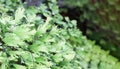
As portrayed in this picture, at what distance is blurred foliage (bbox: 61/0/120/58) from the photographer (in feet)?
12.8

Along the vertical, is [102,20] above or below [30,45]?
above

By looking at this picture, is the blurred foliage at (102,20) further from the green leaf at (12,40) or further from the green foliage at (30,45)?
the green leaf at (12,40)

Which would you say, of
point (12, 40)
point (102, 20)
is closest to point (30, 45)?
point (12, 40)

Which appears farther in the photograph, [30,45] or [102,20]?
[102,20]

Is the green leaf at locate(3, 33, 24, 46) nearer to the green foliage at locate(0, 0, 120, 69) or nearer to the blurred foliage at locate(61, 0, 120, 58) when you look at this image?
the green foliage at locate(0, 0, 120, 69)

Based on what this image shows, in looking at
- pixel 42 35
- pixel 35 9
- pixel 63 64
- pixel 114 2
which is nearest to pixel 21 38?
pixel 42 35

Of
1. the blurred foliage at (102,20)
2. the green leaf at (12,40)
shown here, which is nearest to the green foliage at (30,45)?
the green leaf at (12,40)

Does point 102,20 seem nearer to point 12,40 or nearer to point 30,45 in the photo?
point 30,45

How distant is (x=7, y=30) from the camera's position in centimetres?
159

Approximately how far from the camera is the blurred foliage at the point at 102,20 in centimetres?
390

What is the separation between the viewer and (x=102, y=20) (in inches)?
158

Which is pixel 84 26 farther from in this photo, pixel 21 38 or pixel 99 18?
pixel 21 38

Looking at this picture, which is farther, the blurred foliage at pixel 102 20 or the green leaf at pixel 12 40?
the blurred foliage at pixel 102 20

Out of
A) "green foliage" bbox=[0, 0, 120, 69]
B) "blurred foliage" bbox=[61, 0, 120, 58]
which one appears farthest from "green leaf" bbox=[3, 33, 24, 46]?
"blurred foliage" bbox=[61, 0, 120, 58]
